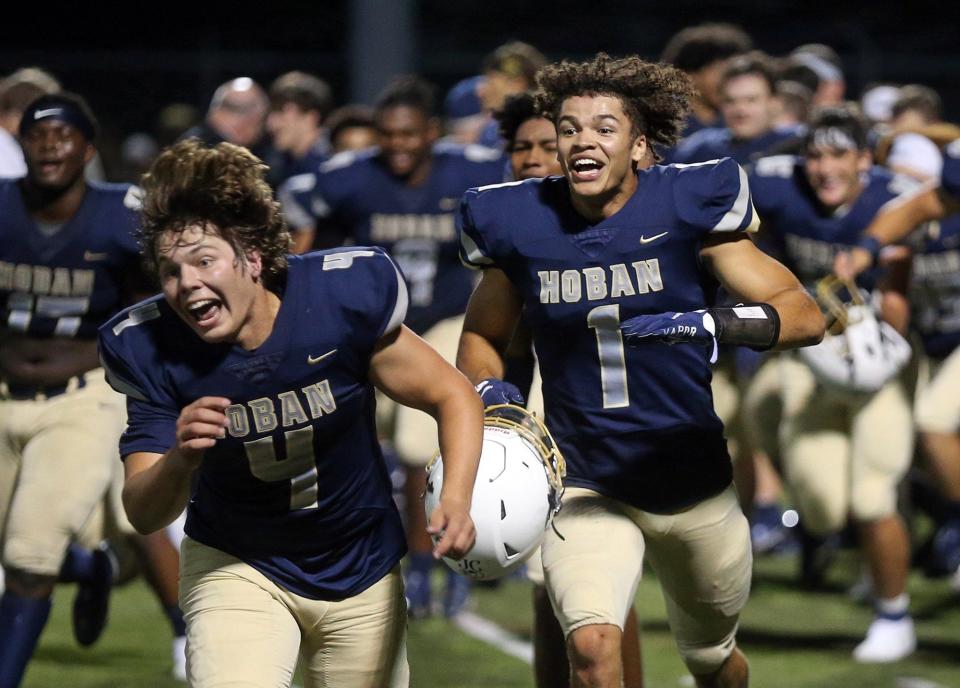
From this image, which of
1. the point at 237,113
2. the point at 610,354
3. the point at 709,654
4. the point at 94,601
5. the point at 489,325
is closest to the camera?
the point at 610,354

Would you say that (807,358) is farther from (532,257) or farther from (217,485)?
(217,485)

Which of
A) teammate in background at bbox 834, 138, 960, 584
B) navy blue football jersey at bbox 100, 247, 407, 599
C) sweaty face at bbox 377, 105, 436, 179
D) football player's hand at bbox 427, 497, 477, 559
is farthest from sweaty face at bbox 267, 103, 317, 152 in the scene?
football player's hand at bbox 427, 497, 477, 559

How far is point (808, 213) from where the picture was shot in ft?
21.4

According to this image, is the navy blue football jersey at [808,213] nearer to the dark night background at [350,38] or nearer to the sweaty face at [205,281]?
the sweaty face at [205,281]

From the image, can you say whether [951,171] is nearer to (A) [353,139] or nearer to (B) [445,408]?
(B) [445,408]

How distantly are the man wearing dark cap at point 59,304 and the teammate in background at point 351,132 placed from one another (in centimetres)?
457

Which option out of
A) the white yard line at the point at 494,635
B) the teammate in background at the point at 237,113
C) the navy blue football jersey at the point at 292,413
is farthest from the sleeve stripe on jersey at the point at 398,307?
the teammate in background at the point at 237,113

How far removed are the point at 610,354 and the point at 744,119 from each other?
3.37m

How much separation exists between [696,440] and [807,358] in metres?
1.89

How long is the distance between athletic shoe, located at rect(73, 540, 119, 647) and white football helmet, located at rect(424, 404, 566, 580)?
253 cm

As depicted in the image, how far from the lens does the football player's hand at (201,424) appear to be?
3281 millimetres

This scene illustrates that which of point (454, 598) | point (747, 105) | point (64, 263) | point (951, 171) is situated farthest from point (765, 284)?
point (747, 105)

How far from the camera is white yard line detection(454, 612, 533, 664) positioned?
6.34m

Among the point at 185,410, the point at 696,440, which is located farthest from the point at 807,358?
the point at 185,410
